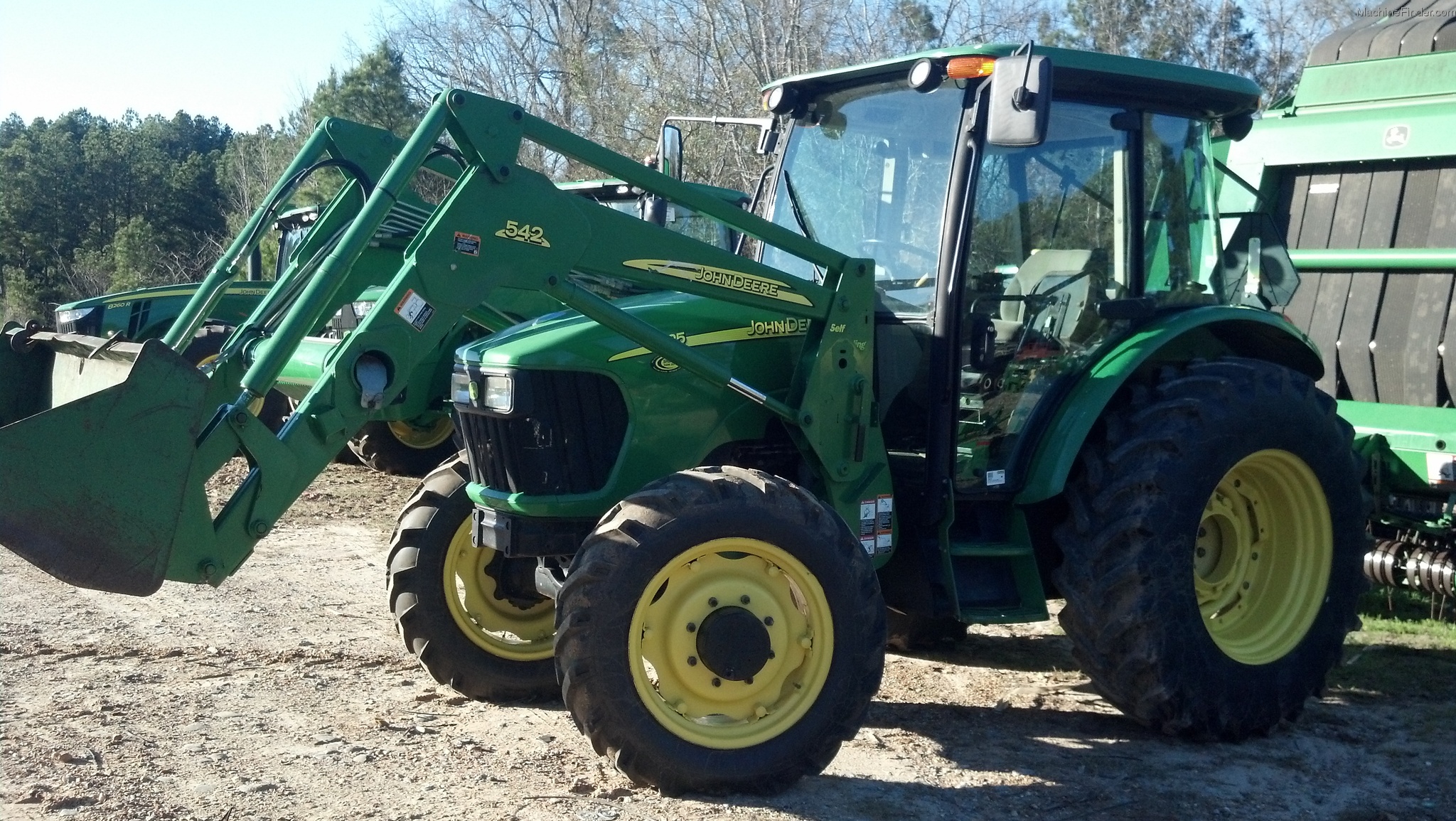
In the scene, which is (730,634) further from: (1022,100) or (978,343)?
(1022,100)

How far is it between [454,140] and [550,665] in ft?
6.94

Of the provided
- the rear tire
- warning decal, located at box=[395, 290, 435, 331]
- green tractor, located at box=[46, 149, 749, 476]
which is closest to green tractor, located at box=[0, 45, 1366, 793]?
warning decal, located at box=[395, 290, 435, 331]

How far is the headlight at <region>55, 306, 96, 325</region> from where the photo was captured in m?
12.0

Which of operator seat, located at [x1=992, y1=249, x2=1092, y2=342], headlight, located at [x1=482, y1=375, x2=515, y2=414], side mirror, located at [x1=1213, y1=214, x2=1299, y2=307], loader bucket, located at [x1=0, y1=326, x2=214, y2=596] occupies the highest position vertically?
side mirror, located at [x1=1213, y1=214, x2=1299, y2=307]

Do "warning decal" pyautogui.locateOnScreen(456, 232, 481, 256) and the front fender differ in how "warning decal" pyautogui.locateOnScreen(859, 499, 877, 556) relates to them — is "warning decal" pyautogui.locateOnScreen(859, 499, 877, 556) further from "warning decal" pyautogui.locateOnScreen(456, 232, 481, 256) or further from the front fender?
"warning decal" pyautogui.locateOnScreen(456, 232, 481, 256)

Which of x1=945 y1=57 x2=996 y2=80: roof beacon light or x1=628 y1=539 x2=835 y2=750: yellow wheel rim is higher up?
x1=945 y1=57 x2=996 y2=80: roof beacon light

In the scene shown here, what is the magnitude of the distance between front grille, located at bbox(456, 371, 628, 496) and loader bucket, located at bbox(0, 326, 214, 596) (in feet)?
3.23

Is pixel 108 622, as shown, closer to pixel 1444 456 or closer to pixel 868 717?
pixel 868 717

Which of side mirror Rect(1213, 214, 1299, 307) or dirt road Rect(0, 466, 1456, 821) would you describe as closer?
dirt road Rect(0, 466, 1456, 821)

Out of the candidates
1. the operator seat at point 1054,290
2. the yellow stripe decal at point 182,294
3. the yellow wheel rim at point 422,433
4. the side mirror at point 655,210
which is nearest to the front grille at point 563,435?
the operator seat at point 1054,290

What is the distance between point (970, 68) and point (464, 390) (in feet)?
6.82

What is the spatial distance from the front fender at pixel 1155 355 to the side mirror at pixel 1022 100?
100 cm

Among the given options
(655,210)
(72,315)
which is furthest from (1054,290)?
(72,315)

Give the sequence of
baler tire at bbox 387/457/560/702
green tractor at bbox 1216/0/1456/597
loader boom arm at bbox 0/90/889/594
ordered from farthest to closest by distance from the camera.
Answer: green tractor at bbox 1216/0/1456/597 → baler tire at bbox 387/457/560/702 → loader boom arm at bbox 0/90/889/594
